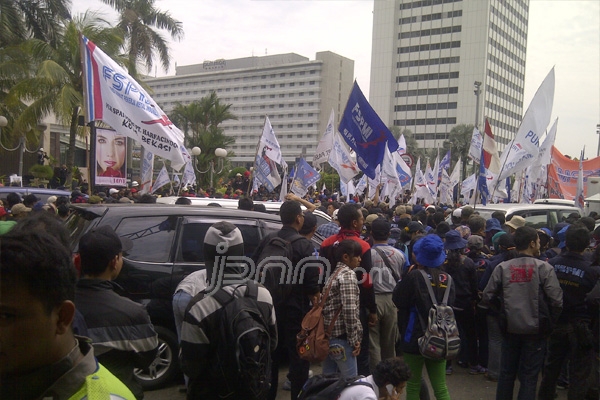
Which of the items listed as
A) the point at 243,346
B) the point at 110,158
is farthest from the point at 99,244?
the point at 110,158

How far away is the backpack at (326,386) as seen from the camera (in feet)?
8.92

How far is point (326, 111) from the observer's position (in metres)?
106

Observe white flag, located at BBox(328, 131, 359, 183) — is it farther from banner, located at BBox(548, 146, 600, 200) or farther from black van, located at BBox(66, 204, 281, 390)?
banner, located at BBox(548, 146, 600, 200)

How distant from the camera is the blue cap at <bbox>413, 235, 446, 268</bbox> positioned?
4.29 meters

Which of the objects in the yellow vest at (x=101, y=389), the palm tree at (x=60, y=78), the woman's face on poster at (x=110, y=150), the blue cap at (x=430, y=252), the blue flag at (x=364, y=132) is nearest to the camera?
the yellow vest at (x=101, y=389)

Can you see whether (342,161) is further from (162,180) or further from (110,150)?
(110,150)

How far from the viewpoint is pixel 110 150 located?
8.03 meters

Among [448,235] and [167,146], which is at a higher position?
[167,146]

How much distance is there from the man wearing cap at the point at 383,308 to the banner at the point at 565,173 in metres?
15.1

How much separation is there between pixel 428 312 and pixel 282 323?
125 cm

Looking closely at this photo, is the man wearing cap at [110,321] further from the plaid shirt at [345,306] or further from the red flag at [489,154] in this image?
the red flag at [489,154]

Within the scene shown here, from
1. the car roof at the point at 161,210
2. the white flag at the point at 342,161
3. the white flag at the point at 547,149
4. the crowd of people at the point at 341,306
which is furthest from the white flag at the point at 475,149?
the car roof at the point at 161,210

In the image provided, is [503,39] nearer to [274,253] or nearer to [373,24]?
[373,24]

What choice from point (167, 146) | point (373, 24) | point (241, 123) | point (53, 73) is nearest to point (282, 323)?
point (167, 146)
